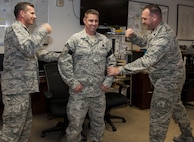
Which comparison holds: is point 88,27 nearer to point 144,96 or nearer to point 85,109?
point 85,109

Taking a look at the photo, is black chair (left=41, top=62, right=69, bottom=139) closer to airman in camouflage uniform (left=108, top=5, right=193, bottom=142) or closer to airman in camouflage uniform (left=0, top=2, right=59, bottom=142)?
airman in camouflage uniform (left=0, top=2, right=59, bottom=142)

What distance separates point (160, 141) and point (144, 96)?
174 cm

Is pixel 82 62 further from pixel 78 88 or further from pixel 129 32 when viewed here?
pixel 129 32

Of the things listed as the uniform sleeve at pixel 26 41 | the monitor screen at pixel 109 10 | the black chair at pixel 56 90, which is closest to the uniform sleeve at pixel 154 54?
the uniform sleeve at pixel 26 41

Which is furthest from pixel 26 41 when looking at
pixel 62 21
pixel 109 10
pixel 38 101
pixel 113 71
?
pixel 109 10

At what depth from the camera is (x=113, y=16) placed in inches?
155

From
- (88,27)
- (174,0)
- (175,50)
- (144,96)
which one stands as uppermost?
(174,0)

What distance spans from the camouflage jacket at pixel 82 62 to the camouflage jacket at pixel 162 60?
0.27m

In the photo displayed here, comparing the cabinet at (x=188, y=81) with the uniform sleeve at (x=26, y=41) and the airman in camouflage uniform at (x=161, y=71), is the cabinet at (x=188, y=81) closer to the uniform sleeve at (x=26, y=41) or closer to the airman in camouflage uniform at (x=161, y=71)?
the airman in camouflage uniform at (x=161, y=71)

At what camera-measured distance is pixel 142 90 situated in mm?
4074

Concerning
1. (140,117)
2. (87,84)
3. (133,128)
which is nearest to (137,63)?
(87,84)

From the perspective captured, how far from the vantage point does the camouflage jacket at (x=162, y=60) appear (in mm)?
2203

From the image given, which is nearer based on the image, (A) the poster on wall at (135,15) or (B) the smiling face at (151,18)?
(B) the smiling face at (151,18)

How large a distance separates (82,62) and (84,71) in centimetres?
9
